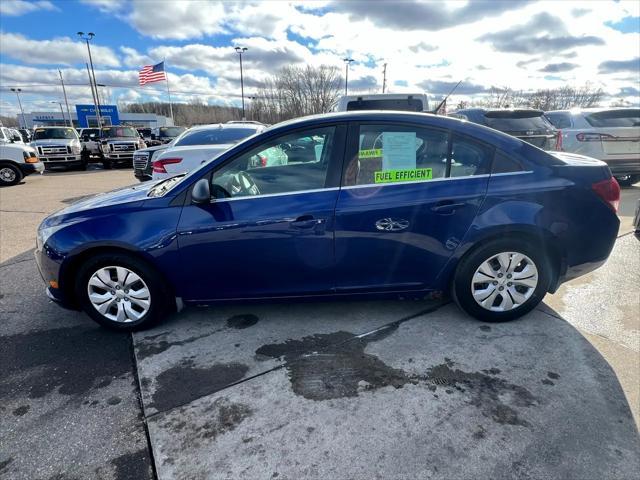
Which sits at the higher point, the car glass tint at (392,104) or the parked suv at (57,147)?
the car glass tint at (392,104)

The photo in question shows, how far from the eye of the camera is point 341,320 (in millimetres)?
3266

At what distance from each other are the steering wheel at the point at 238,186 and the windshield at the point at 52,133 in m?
18.0

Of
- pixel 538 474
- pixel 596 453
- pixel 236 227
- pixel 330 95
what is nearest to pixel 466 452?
pixel 538 474

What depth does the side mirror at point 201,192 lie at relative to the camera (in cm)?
274

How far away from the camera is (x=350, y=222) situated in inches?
110

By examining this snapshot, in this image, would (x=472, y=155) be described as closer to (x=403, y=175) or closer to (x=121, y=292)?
(x=403, y=175)

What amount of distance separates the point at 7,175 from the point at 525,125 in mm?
14599

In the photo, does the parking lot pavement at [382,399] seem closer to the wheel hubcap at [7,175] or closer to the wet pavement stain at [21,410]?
the wet pavement stain at [21,410]

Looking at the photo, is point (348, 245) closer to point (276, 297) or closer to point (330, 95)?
point (276, 297)

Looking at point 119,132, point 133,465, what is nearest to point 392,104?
point 133,465

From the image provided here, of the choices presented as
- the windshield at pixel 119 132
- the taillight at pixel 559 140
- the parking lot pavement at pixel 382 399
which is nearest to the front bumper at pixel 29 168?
the windshield at pixel 119 132

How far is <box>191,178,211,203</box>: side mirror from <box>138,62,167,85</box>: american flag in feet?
93.8

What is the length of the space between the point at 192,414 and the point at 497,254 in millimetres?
2434

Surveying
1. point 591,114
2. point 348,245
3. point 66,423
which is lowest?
point 66,423
